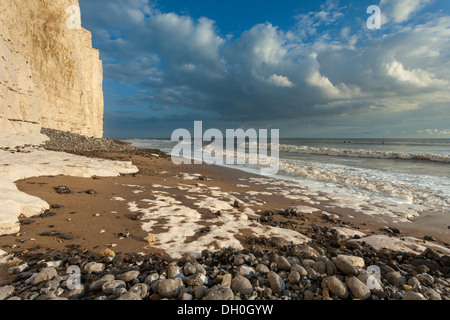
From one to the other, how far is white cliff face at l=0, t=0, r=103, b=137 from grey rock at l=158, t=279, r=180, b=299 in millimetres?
14698

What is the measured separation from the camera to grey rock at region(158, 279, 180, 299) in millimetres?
1970

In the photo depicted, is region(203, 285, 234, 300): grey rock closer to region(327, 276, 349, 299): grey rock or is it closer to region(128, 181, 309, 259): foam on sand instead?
region(128, 181, 309, 259): foam on sand

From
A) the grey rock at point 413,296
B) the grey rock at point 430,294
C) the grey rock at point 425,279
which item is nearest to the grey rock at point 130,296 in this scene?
the grey rock at point 413,296

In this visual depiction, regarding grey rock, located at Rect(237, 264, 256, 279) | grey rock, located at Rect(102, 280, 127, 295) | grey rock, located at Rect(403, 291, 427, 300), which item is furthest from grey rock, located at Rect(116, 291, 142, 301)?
grey rock, located at Rect(403, 291, 427, 300)

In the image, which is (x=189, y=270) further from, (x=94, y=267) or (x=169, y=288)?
(x=94, y=267)

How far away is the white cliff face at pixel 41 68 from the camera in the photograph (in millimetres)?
11750

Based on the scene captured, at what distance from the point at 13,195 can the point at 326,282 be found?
5.33 metres

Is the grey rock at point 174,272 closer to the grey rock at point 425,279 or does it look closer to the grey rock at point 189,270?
the grey rock at point 189,270

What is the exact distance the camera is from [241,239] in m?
3.47

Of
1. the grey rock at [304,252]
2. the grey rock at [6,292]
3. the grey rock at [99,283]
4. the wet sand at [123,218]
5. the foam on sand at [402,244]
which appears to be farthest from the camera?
the foam on sand at [402,244]

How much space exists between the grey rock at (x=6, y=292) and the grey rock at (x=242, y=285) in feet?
6.83

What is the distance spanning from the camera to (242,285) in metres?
2.12

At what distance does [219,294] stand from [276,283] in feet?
2.08
